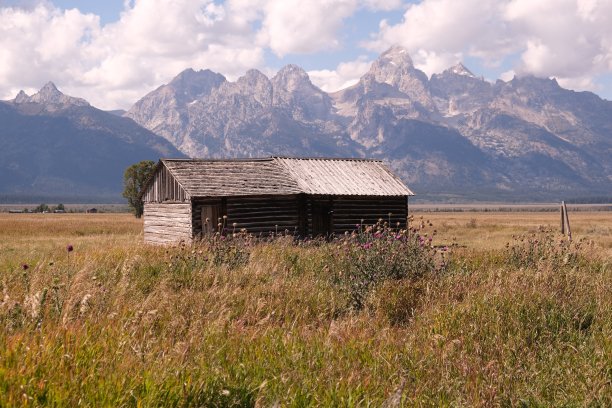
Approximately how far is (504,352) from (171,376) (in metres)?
3.43

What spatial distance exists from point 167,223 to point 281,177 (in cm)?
588

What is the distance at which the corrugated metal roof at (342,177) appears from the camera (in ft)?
96.1

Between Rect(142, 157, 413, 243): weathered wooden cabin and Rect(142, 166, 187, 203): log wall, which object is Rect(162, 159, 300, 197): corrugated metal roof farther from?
Rect(142, 166, 187, 203): log wall

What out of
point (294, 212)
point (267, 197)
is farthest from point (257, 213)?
point (294, 212)

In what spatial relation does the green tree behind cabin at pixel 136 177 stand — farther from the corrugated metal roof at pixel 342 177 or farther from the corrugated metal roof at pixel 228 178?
the corrugated metal roof at pixel 228 178

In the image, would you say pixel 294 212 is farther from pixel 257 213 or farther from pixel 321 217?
pixel 257 213

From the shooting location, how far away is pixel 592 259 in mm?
14250

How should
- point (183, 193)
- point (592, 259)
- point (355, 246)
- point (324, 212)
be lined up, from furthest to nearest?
1. point (324, 212)
2. point (183, 193)
3. point (592, 259)
4. point (355, 246)

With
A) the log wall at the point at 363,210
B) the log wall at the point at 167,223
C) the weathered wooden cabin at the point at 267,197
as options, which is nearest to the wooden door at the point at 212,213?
the weathered wooden cabin at the point at 267,197

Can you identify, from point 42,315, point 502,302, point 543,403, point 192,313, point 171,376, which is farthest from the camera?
point 502,302

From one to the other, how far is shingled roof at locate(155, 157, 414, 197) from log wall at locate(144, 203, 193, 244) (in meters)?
1.48

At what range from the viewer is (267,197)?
93.7 feet

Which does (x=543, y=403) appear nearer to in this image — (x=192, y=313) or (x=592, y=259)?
(x=192, y=313)

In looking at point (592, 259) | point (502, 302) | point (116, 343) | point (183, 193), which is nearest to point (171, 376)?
point (116, 343)
